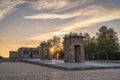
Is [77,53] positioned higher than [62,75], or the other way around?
[77,53]

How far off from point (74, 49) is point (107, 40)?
25.1 metres

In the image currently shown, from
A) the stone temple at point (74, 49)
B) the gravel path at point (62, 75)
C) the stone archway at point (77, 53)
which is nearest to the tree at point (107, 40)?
the stone archway at point (77, 53)

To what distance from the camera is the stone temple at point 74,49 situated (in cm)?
3181

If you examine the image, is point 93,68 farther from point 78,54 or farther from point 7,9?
point 7,9

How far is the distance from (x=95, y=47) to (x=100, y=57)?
3.43 meters

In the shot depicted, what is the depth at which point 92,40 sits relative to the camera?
209 feet

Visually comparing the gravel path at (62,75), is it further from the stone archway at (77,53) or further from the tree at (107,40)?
the tree at (107,40)

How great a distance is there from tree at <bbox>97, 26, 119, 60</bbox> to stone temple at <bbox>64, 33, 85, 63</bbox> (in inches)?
848

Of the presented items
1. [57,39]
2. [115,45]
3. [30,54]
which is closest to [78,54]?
[115,45]

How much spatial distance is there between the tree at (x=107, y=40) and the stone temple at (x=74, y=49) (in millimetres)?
21534

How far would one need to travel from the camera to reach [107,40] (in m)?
→ 55.6

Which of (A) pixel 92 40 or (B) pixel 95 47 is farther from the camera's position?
(A) pixel 92 40

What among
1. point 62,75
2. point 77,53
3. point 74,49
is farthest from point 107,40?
point 62,75

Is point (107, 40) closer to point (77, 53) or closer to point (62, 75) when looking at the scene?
point (77, 53)
